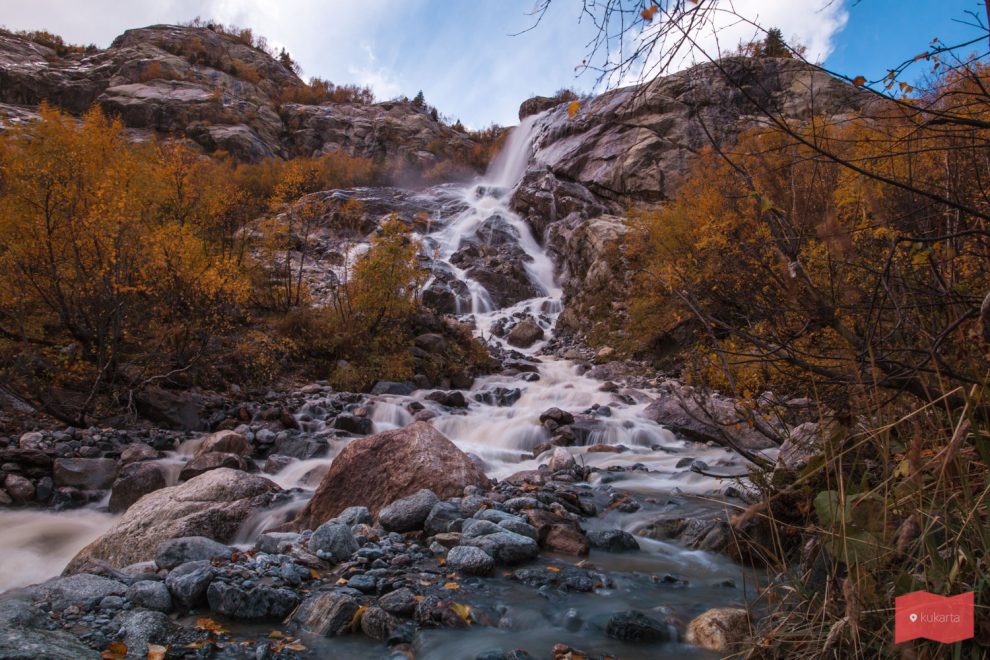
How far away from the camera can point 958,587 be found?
160 cm

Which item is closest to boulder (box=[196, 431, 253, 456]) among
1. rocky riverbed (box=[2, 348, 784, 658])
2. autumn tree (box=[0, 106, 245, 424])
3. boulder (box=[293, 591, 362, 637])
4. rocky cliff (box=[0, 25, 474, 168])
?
rocky riverbed (box=[2, 348, 784, 658])

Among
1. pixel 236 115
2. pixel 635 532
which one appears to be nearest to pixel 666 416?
pixel 635 532

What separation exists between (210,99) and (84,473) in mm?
Result: 43371

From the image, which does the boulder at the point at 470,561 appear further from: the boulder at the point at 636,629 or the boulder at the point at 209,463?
the boulder at the point at 209,463

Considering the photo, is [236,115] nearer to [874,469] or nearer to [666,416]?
[666,416]

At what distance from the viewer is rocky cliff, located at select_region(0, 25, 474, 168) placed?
39281 mm

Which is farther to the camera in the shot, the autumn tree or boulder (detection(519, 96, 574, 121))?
boulder (detection(519, 96, 574, 121))

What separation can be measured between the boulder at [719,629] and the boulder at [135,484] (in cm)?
647

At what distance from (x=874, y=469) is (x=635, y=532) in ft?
10.1

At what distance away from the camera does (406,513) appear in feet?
16.9

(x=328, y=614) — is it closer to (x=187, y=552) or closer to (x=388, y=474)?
(x=187, y=552)

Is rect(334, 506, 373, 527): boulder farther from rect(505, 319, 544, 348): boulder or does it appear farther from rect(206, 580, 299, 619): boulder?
rect(505, 319, 544, 348): boulder

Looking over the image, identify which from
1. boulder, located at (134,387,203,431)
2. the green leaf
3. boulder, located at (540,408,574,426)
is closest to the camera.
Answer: the green leaf

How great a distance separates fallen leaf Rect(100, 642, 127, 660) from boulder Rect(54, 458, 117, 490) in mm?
5266
